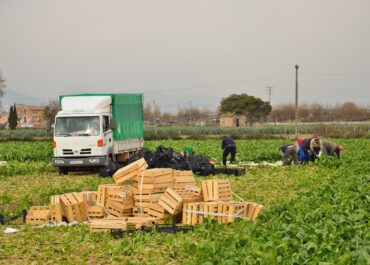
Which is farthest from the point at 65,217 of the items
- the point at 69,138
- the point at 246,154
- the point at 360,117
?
the point at 360,117

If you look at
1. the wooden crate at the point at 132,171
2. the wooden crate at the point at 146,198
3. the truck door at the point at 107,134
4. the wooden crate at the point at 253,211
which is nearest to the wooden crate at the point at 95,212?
the wooden crate at the point at 146,198

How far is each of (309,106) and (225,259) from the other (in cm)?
16407

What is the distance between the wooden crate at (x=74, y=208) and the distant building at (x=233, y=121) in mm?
112207

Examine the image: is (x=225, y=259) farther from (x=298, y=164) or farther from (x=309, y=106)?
(x=309, y=106)

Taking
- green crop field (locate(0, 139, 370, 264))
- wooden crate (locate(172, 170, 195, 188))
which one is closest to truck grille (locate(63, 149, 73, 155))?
green crop field (locate(0, 139, 370, 264))

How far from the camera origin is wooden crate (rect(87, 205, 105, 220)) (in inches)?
585

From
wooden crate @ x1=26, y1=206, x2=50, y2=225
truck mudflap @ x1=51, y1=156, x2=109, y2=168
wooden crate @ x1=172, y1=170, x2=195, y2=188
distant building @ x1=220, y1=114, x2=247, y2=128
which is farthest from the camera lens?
distant building @ x1=220, y1=114, x2=247, y2=128

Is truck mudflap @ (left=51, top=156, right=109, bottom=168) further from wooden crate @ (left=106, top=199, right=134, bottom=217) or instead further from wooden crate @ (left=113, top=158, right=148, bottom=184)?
wooden crate @ (left=106, top=199, right=134, bottom=217)

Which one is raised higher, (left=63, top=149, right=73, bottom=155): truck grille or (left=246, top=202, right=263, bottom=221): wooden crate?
(left=63, top=149, right=73, bottom=155): truck grille

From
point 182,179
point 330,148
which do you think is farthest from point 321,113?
point 182,179

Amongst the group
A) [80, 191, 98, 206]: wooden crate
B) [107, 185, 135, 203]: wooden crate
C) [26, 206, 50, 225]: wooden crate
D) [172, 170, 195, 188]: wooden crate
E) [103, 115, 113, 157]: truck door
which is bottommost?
[26, 206, 50, 225]: wooden crate

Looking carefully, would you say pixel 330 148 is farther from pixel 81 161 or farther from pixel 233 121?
pixel 233 121

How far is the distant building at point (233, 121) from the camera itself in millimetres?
127812

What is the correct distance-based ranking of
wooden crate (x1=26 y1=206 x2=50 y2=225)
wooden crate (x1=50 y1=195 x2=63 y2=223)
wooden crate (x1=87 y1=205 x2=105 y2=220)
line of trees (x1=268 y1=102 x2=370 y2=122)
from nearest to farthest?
1. wooden crate (x1=26 y1=206 x2=50 y2=225)
2. wooden crate (x1=50 y1=195 x2=63 y2=223)
3. wooden crate (x1=87 y1=205 x2=105 y2=220)
4. line of trees (x1=268 y1=102 x2=370 y2=122)
